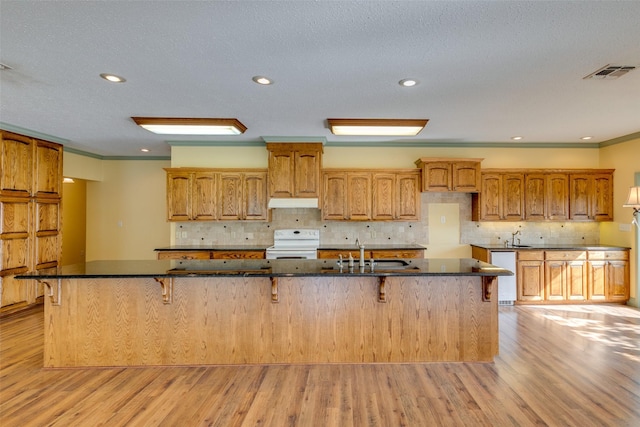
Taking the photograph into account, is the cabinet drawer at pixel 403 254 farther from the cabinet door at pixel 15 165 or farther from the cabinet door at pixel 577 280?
the cabinet door at pixel 15 165

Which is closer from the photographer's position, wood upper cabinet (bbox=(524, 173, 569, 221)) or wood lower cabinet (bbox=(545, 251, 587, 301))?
wood lower cabinet (bbox=(545, 251, 587, 301))

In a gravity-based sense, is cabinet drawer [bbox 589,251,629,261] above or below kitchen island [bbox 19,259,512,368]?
above

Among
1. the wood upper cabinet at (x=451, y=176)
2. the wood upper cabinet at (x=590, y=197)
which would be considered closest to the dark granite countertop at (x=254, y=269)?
the wood upper cabinet at (x=451, y=176)

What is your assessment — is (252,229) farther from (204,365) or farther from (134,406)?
(134,406)

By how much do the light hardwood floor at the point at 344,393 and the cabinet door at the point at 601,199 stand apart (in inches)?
105

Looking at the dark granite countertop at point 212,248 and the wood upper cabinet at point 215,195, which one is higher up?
the wood upper cabinet at point 215,195

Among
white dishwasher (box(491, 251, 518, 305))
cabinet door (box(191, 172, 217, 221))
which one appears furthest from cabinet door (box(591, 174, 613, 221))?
cabinet door (box(191, 172, 217, 221))

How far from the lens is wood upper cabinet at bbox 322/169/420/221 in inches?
208

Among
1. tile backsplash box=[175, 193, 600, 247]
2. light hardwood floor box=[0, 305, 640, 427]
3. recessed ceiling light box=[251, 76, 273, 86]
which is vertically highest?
recessed ceiling light box=[251, 76, 273, 86]

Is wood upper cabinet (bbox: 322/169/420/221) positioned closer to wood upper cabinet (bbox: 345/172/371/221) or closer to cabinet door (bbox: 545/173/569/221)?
wood upper cabinet (bbox: 345/172/371/221)

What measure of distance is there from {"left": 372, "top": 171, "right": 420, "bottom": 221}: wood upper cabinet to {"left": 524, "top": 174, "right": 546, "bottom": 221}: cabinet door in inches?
69.3

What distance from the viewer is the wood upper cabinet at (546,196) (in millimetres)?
5348

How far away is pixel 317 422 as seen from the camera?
7.17 feet

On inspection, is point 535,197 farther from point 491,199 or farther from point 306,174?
point 306,174
